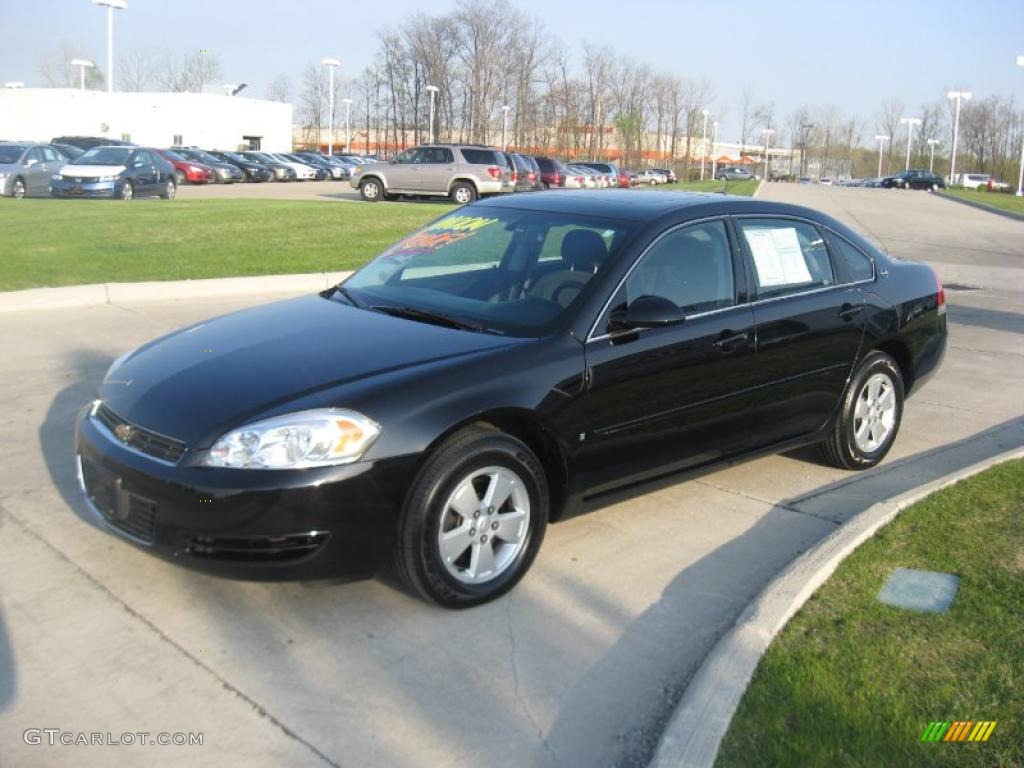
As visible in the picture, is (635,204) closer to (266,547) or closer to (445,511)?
(445,511)

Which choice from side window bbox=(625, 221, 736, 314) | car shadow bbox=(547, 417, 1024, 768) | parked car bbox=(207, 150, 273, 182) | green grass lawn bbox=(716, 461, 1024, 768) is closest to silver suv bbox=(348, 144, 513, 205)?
parked car bbox=(207, 150, 273, 182)

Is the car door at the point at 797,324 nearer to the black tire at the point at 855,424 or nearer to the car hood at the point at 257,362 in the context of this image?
the black tire at the point at 855,424

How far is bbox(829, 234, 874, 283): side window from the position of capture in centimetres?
596

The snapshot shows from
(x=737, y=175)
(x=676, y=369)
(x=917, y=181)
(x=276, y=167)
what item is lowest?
(x=676, y=369)

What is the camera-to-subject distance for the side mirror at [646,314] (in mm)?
4547

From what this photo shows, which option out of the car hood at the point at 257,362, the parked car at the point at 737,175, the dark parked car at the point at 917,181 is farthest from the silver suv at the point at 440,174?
the dark parked car at the point at 917,181

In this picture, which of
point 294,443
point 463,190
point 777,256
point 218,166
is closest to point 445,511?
point 294,443

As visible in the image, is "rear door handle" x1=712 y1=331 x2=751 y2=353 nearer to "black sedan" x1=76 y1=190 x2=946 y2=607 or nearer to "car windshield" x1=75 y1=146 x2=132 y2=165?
"black sedan" x1=76 y1=190 x2=946 y2=607

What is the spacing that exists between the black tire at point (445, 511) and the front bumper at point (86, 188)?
23.7 metres

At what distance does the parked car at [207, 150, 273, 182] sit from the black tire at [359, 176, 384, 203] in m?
20.4

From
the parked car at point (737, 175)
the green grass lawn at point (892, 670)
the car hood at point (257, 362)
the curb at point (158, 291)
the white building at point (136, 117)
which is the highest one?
the white building at point (136, 117)

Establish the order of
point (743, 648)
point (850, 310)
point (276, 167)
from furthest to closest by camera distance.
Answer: point (276, 167) < point (850, 310) < point (743, 648)

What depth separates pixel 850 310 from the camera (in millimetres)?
5820

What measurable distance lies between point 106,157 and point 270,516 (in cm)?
2477
